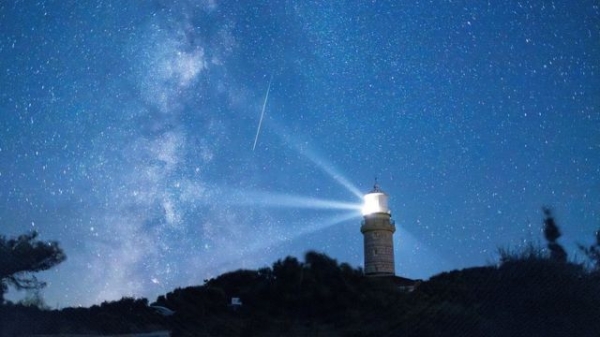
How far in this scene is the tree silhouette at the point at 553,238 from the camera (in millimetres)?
17570

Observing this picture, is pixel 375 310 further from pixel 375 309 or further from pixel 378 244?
pixel 378 244

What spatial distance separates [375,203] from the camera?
31688mm

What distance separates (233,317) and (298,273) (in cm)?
350

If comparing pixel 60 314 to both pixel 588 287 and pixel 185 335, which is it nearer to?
pixel 185 335

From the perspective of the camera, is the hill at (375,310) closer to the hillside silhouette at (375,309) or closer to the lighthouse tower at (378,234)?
the hillside silhouette at (375,309)

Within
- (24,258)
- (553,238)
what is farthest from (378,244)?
(24,258)

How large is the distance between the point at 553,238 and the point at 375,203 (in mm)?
11379

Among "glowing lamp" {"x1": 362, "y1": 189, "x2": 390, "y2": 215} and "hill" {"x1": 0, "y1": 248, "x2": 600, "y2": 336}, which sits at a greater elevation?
"glowing lamp" {"x1": 362, "y1": 189, "x2": 390, "y2": 215}

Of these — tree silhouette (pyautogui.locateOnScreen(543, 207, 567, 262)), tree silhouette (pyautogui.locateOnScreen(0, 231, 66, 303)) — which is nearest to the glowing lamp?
tree silhouette (pyautogui.locateOnScreen(543, 207, 567, 262))

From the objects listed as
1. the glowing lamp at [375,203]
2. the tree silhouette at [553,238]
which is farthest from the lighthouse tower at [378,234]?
the tree silhouette at [553,238]

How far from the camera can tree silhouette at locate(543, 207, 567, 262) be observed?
17.6 metres

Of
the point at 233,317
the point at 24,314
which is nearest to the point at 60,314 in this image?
the point at 24,314

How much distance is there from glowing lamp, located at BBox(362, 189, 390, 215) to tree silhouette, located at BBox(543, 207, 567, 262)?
9347mm

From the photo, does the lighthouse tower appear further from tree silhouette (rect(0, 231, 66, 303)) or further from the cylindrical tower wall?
tree silhouette (rect(0, 231, 66, 303))
